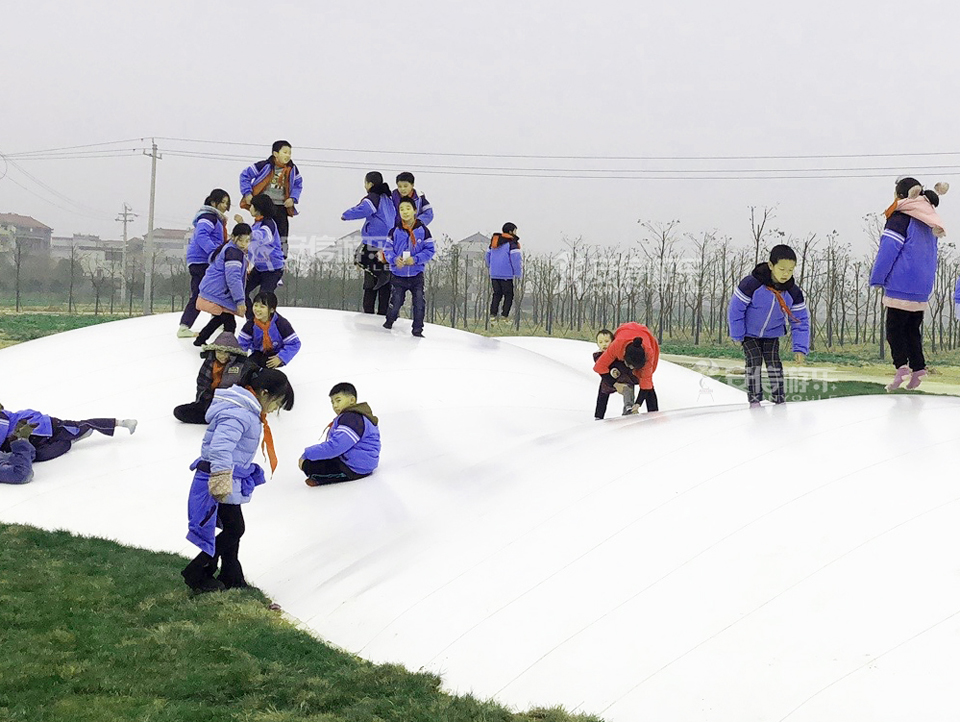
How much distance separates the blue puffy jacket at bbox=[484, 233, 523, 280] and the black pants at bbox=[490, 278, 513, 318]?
0.23 metres

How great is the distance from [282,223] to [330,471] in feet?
17.6

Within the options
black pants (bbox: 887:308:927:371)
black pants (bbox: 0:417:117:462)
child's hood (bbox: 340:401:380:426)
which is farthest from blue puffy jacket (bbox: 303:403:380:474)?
black pants (bbox: 887:308:927:371)

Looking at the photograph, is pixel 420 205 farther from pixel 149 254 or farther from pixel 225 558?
pixel 149 254

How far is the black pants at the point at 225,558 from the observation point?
263 inches

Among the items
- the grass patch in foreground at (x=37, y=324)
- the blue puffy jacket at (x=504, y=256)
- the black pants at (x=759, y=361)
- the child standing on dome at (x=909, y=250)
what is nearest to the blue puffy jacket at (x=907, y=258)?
the child standing on dome at (x=909, y=250)

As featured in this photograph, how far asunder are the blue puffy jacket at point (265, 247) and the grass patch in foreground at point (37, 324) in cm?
2310

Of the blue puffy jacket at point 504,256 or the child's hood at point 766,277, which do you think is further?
the blue puffy jacket at point 504,256

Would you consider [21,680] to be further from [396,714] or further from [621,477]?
[621,477]

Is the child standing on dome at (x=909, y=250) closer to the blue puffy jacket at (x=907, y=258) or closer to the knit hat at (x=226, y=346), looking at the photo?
the blue puffy jacket at (x=907, y=258)

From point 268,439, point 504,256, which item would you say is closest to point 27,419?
point 268,439

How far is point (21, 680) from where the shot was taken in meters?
5.06

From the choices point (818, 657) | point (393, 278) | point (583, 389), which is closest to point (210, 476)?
point (818, 657)

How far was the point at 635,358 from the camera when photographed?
10.8 m

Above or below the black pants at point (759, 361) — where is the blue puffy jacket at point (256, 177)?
above
